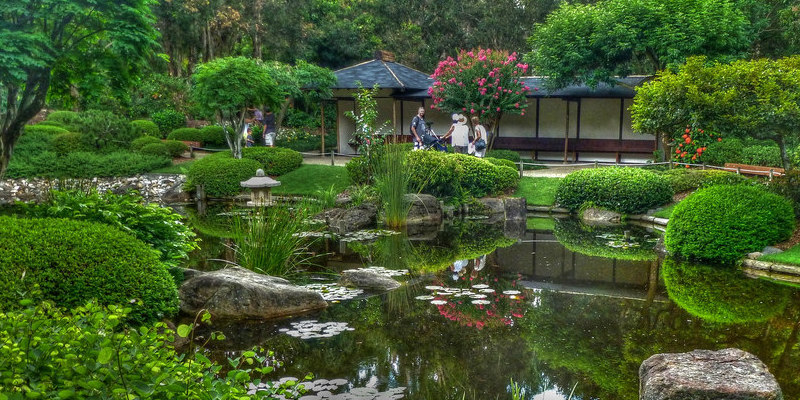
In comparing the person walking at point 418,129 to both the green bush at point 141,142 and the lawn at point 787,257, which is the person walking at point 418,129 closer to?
the green bush at point 141,142

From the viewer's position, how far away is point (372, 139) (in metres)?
16.6

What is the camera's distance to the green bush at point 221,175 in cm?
1884

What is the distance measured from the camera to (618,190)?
15859mm

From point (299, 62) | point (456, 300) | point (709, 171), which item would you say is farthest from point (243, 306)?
point (299, 62)

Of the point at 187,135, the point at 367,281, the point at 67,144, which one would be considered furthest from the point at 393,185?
the point at 187,135

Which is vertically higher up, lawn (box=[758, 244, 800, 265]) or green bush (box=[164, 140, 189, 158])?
green bush (box=[164, 140, 189, 158])

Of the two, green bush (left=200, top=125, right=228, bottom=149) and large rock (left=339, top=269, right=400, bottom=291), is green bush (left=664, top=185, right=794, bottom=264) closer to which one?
large rock (left=339, top=269, right=400, bottom=291)

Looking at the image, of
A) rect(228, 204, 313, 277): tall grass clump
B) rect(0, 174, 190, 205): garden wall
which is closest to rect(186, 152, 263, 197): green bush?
rect(0, 174, 190, 205): garden wall

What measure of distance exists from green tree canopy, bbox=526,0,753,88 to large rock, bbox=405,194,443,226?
7070 millimetres

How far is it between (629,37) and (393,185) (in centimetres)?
928

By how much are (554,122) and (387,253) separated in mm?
14146

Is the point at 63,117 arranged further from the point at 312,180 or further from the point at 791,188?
the point at 791,188

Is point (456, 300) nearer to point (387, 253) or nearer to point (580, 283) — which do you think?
point (580, 283)

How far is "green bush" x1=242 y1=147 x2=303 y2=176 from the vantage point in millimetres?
20250
